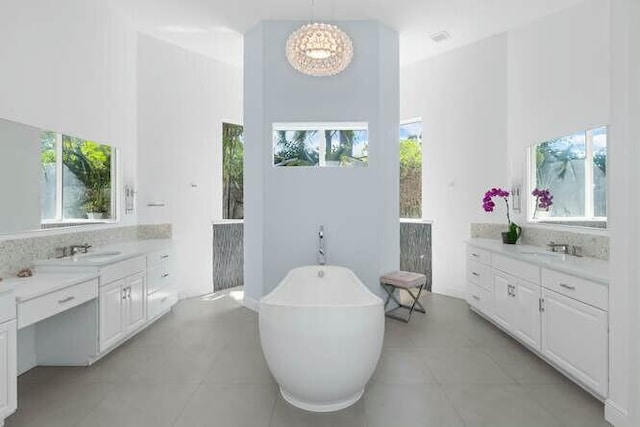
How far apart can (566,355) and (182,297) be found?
4126 millimetres

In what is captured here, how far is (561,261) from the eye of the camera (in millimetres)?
2787

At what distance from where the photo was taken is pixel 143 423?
2.09 meters

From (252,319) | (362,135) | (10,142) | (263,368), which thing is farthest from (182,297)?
(362,135)

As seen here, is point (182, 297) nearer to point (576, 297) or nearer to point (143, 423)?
point (143, 423)

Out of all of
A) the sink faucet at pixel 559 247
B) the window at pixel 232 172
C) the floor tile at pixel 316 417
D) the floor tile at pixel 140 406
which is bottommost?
the floor tile at pixel 140 406

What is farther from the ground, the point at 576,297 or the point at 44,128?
the point at 44,128

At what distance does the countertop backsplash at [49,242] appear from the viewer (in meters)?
2.55

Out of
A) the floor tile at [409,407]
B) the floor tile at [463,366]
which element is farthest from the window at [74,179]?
the floor tile at [463,366]

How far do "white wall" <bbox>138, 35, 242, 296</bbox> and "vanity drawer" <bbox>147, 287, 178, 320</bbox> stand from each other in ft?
1.86

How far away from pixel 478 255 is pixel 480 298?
45 centimetres

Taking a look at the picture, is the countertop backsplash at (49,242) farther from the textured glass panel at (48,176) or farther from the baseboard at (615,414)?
the baseboard at (615,414)

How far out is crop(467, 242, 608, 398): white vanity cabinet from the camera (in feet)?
7.30

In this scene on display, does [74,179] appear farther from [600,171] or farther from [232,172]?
[600,171]

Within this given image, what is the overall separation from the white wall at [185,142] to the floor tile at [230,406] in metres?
2.34
